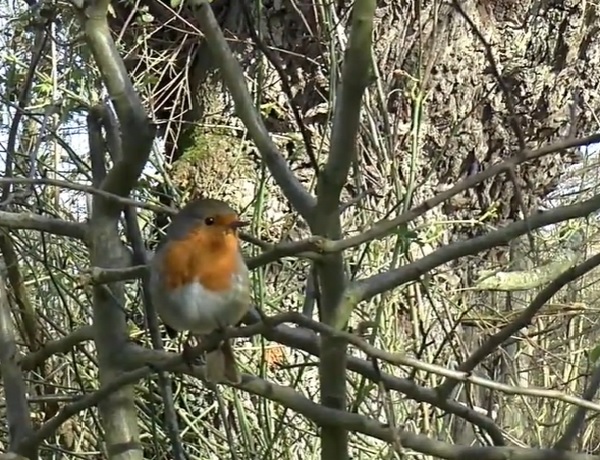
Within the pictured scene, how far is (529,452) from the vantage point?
48.6 inches

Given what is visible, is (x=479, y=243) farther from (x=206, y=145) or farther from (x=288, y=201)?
(x=206, y=145)

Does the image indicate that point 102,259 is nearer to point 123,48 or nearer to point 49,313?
point 49,313

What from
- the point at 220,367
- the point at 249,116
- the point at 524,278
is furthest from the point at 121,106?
the point at 524,278

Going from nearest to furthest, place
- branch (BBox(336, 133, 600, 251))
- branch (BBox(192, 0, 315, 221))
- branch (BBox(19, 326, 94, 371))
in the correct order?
branch (BBox(336, 133, 600, 251)) → branch (BBox(192, 0, 315, 221)) → branch (BBox(19, 326, 94, 371))

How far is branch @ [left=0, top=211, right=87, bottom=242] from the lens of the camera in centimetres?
144

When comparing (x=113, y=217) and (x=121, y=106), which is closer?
(x=121, y=106)

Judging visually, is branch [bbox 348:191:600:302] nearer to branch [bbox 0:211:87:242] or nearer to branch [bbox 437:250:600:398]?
branch [bbox 437:250:600:398]

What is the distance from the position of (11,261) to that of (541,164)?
6.61 feet

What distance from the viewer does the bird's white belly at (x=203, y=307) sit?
57.0 inches

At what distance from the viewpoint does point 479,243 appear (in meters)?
1.23

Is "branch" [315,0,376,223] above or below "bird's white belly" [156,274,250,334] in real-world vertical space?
above

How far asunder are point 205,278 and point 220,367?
0.44ft

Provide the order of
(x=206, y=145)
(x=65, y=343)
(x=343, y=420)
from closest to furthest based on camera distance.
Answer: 1. (x=343, y=420)
2. (x=65, y=343)
3. (x=206, y=145)

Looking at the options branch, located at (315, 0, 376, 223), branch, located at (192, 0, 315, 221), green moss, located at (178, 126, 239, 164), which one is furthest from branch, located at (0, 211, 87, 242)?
green moss, located at (178, 126, 239, 164)
